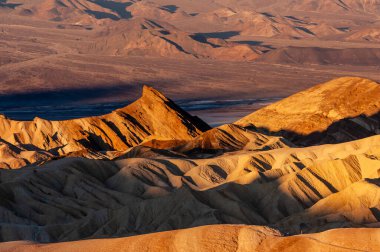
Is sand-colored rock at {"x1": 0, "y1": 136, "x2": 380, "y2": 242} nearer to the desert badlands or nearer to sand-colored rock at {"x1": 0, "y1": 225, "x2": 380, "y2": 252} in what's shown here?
the desert badlands

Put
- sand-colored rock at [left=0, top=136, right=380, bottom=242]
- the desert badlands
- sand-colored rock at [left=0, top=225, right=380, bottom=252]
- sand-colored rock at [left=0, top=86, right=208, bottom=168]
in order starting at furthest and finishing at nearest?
sand-colored rock at [left=0, top=86, right=208, bottom=168], sand-colored rock at [left=0, top=136, right=380, bottom=242], the desert badlands, sand-colored rock at [left=0, top=225, right=380, bottom=252]

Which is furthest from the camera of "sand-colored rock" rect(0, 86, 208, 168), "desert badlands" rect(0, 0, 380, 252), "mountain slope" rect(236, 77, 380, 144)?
"mountain slope" rect(236, 77, 380, 144)

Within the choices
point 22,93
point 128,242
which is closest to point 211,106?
point 22,93

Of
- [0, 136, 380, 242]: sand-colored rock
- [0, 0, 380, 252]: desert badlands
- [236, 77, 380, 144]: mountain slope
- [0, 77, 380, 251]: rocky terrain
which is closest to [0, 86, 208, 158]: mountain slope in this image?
[0, 0, 380, 252]: desert badlands

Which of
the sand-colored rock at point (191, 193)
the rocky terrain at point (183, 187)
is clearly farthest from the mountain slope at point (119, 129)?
the sand-colored rock at point (191, 193)

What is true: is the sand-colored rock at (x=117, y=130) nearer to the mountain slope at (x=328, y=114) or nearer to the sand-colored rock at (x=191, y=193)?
the mountain slope at (x=328, y=114)

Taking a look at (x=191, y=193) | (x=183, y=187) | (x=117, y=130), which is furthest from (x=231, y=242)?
(x=117, y=130)

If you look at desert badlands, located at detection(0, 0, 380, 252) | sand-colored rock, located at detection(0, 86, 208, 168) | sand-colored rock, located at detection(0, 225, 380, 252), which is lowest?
sand-colored rock, located at detection(0, 86, 208, 168)

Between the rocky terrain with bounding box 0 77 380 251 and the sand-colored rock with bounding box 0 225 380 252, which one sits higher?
the sand-colored rock with bounding box 0 225 380 252
